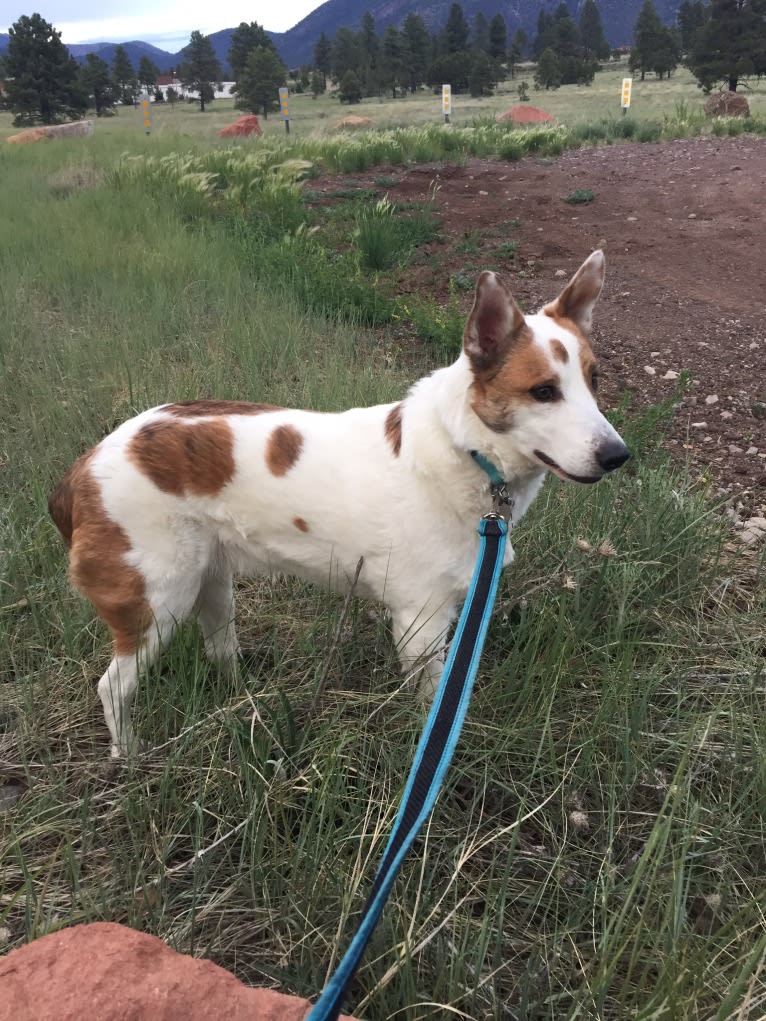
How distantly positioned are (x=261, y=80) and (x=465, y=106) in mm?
17274

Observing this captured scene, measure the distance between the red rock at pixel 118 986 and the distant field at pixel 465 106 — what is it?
18182 millimetres

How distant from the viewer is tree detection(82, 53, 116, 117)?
54656 mm

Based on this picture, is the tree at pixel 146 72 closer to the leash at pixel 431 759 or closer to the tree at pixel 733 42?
the tree at pixel 733 42

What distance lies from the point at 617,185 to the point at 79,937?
10942mm

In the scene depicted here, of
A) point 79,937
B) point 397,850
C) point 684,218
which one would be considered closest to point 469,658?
point 397,850

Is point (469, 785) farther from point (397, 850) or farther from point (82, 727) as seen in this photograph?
point (82, 727)

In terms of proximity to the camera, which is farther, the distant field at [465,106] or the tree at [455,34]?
the tree at [455,34]

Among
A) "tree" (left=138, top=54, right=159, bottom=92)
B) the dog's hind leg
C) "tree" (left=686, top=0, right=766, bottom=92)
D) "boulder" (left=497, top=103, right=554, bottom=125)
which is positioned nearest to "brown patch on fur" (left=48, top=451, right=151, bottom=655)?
the dog's hind leg

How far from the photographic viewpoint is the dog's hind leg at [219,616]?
2.71m

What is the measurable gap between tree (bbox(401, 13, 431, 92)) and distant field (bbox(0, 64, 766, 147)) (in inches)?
64.2

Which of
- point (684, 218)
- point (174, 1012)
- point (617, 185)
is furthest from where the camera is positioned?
point (617, 185)

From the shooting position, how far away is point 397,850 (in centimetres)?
123

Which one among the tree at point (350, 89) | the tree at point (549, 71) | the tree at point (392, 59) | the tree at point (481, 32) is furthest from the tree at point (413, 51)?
the tree at point (549, 71)

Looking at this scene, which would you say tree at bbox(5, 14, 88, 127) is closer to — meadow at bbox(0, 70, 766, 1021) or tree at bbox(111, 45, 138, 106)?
tree at bbox(111, 45, 138, 106)
